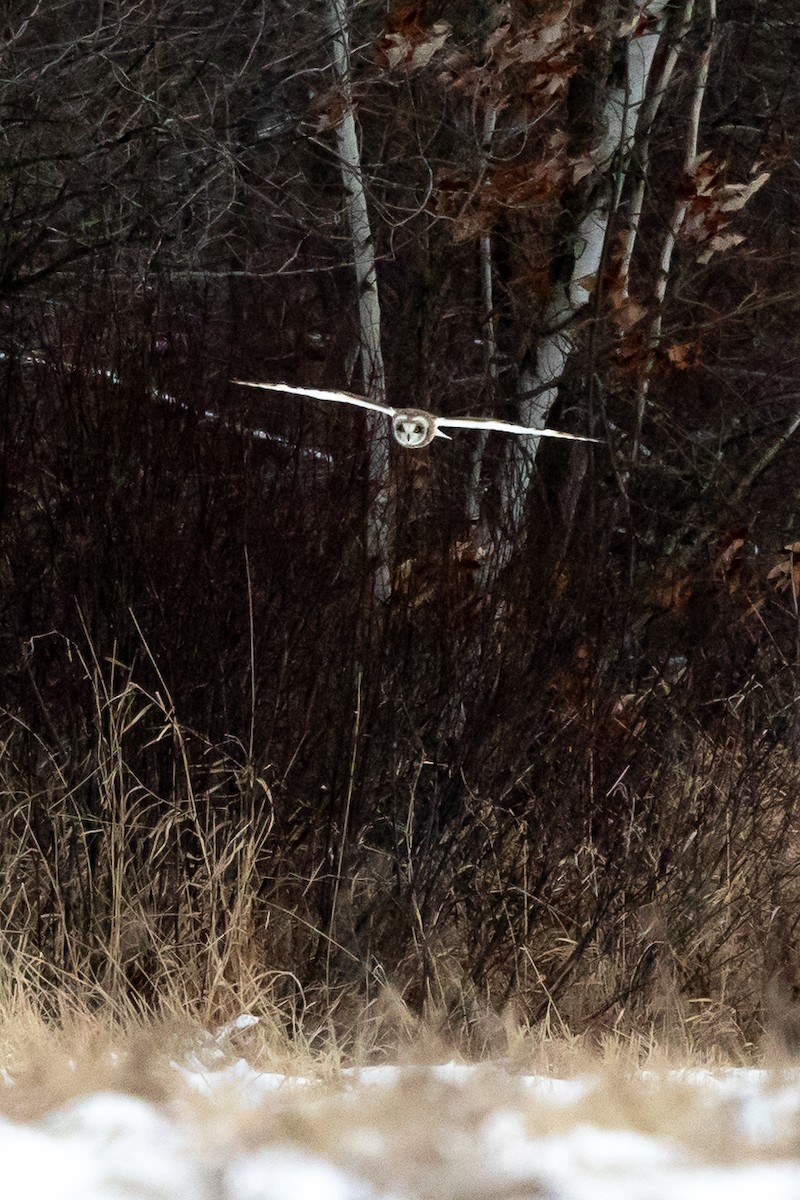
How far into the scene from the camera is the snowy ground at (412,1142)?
2602mm

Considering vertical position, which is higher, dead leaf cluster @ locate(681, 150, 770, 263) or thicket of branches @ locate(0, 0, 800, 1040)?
dead leaf cluster @ locate(681, 150, 770, 263)

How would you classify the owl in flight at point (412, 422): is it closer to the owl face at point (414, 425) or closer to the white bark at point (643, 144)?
the owl face at point (414, 425)

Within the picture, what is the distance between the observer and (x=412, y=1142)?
2.72 metres

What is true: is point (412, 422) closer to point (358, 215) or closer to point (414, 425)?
point (414, 425)

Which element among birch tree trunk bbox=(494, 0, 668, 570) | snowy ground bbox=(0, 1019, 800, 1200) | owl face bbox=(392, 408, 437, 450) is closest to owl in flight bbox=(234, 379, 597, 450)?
owl face bbox=(392, 408, 437, 450)

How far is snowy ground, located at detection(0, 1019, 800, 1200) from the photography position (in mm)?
2602

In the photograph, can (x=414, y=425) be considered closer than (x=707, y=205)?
Yes

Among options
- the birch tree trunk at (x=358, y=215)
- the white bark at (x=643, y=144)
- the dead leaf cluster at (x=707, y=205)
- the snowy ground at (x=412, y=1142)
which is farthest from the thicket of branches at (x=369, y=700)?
the snowy ground at (x=412, y=1142)

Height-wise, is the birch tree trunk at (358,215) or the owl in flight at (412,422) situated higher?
the birch tree trunk at (358,215)

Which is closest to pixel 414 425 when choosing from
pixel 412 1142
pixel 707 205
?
pixel 707 205

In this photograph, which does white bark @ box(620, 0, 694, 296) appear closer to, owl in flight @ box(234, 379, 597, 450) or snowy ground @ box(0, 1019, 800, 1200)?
owl in flight @ box(234, 379, 597, 450)

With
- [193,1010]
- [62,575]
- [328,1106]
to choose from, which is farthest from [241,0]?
[328,1106]

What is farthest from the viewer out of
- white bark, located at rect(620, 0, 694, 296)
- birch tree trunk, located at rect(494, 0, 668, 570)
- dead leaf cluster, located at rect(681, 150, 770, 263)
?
white bark, located at rect(620, 0, 694, 296)

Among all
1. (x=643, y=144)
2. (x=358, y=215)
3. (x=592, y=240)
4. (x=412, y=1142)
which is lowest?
(x=412, y=1142)
